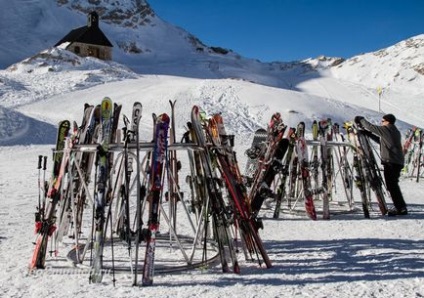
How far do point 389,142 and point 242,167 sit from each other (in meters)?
7.88

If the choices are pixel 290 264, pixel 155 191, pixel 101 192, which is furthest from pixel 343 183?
pixel 101 192

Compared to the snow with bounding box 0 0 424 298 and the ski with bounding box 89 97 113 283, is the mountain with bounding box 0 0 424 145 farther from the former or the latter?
the ski with bounding box 89 97 113 283

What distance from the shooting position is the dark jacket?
8742 mm

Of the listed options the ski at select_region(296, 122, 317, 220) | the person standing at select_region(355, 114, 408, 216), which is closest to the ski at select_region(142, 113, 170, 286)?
the ski at select_region(296, 122, 317, 220)

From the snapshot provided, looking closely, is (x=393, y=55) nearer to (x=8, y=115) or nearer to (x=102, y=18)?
(x=102, y=18)

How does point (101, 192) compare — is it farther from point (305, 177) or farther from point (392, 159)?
point (392, 159)

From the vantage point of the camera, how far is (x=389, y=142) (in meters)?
8.78

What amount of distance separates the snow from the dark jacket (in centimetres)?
103

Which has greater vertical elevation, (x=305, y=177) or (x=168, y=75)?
(x=168, y=75)

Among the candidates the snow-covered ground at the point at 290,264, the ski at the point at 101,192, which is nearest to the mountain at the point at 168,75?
the snow-covered ground at the point at 290,264

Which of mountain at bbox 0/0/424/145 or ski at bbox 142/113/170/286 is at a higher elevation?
mountain at bbox 0/0/424/145

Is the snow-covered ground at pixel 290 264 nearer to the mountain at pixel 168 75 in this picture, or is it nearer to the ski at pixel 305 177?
the ski at pixel 305 177

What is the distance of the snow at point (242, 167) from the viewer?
4664mm

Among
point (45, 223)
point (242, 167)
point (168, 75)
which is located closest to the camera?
point (45, 223)
